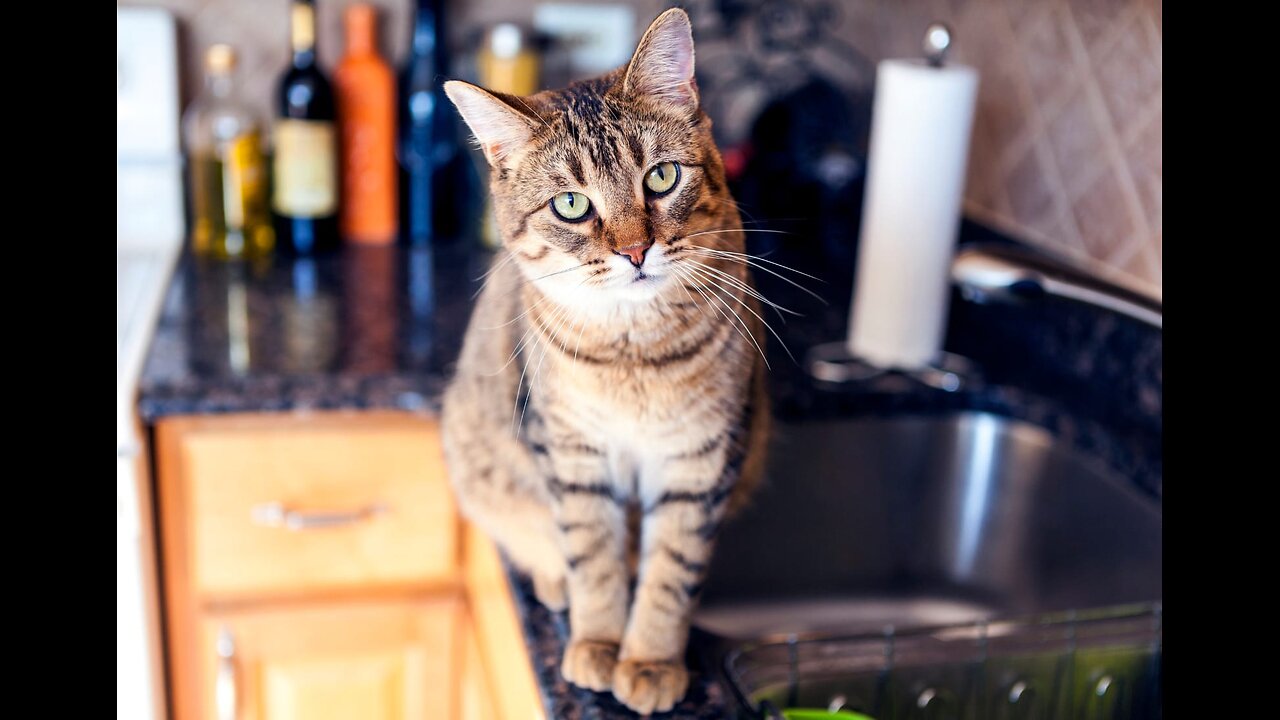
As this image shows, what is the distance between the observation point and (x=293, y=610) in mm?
1319

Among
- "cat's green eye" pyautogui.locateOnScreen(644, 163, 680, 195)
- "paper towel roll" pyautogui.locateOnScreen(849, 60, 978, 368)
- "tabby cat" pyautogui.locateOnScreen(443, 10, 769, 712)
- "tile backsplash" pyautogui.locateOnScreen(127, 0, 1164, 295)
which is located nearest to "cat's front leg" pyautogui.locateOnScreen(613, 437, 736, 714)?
"tabby cat" pyautogui.locateOnScreen(443, 10, 769, 712)

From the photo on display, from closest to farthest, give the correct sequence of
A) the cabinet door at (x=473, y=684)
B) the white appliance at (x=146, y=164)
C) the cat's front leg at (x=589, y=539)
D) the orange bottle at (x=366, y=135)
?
the cat's front leg at (x=589, y=539) < the cabinet door at (x=473, y=684) < the white appliance at (x=146, y=164) < the orange bottle at (x=366, y=135)

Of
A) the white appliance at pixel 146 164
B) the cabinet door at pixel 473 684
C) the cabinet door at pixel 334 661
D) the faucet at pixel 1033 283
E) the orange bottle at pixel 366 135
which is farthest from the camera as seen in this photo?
the orange bottle at pixel 366 135

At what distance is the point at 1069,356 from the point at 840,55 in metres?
0.83

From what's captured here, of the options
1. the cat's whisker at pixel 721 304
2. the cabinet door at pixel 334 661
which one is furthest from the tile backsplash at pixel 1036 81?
the cabinet door at pixel 334 661

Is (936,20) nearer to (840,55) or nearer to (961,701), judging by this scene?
(840,55)

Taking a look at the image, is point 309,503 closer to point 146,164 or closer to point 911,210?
point 146,164

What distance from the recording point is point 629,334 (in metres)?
0.86

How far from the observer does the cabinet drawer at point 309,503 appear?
1.25 m

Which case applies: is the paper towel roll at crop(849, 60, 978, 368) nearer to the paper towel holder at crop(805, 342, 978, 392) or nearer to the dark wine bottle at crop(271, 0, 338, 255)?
the paper towel holder at crop(805, 342, 978, 392)

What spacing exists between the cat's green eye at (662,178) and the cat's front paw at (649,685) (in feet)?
1.24

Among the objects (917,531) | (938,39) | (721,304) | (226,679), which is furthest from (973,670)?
(226,679)

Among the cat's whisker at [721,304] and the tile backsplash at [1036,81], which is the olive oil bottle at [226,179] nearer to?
the tile backsplash at [1036,81]
